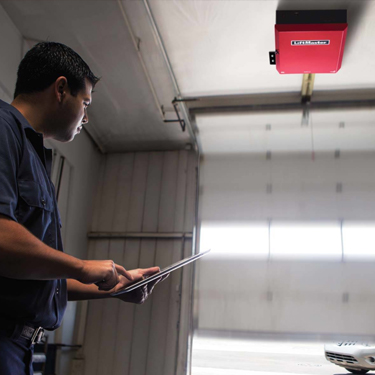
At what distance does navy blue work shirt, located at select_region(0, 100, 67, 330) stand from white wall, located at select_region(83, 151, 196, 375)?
3617mm

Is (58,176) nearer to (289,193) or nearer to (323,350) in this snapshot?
(289,193)

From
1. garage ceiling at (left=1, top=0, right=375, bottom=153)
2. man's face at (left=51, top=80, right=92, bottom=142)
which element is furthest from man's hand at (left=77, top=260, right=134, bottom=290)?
garage ceiling at (left=1, top=0, right=375, bottom=153)

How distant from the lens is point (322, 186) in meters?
4.72

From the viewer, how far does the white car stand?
12.6ft

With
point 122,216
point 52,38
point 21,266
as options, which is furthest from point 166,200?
point 21,266

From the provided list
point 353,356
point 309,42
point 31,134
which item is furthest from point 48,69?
point 353,356

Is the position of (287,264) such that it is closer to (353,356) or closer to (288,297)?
(288,297)

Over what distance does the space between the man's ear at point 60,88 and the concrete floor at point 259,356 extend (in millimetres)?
3620

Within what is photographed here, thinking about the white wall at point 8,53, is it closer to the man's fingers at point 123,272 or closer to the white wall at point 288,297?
the man's fingers at point 123,272

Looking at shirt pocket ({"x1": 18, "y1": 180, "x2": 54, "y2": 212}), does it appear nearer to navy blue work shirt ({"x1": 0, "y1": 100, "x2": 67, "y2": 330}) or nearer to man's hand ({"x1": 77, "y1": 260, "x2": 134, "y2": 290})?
navy blue work shirt ({"x1": 0, "y1": 100, "x2": 67, "y2": 330})

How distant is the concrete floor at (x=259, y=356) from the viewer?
13.7 feet

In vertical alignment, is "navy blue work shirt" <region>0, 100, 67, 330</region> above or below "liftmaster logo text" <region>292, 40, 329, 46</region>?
below

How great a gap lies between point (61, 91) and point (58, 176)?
335 centimetres

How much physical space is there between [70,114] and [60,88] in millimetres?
97
